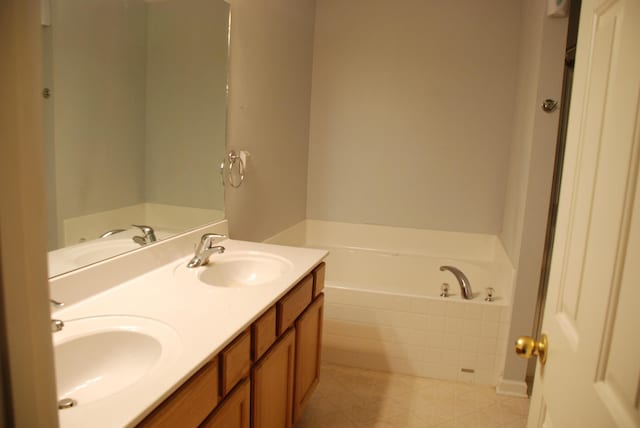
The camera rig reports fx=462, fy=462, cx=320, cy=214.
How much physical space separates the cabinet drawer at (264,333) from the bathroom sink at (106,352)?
308mm

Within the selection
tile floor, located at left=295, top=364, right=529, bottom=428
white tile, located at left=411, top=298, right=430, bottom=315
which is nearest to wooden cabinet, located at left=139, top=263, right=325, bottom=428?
tile floor, located at left=295, top=364, right=529, bottom=428

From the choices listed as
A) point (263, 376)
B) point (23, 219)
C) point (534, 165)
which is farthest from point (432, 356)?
point (23, 219)

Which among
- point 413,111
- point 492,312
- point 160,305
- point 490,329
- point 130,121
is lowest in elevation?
point 490,329

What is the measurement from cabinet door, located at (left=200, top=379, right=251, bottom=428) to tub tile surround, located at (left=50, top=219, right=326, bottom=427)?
20cm

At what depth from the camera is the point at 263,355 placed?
1.53 meters

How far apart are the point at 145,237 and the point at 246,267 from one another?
45 centimetres

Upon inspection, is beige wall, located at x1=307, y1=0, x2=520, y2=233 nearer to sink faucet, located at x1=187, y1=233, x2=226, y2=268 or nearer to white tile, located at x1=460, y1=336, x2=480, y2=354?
white tile, located at x1=460, y1=336, x2=480, y2=354

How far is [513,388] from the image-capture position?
2570mm

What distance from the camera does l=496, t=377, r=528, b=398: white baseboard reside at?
8.43 ft

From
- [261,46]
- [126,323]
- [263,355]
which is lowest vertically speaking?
[263,355]

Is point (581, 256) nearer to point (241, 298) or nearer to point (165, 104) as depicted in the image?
point (241, 298)

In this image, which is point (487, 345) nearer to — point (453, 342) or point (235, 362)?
point (453, 342)

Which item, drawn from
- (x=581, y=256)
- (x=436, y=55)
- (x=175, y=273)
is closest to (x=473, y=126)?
(x=436, y=55)

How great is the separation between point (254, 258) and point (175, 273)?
38 centimetres
